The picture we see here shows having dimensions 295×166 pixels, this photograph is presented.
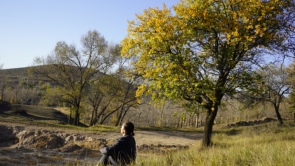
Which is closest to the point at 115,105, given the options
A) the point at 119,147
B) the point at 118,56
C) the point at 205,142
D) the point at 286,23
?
the point at 118,56

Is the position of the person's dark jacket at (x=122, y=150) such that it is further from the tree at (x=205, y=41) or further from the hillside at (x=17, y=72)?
the hillside at (x=17, y=72)

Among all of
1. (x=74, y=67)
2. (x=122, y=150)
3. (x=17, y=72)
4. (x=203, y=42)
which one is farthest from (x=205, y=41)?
(x=17, y=72)

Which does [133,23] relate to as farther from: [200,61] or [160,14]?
[200,61]

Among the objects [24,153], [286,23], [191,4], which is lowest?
[24,153]

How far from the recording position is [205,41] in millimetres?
13055

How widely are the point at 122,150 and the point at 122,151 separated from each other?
0.09 ft

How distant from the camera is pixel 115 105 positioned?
1527 inches

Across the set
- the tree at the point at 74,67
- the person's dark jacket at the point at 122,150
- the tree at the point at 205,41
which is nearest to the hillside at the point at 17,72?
the tree at the point at 74,67

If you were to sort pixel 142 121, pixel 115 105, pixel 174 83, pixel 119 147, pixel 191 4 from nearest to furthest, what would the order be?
pixel 119 147 → pixel 174 83 → pixel 191 4 → pixel 115 105 → pixel 142 121

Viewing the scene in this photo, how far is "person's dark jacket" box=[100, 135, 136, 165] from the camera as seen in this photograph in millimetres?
5594

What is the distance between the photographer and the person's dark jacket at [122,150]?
559 centimetres

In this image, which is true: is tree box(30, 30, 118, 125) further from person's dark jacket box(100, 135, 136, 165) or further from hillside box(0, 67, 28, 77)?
hillside box(0, 67, 28, 77)

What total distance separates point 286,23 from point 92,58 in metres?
24.1

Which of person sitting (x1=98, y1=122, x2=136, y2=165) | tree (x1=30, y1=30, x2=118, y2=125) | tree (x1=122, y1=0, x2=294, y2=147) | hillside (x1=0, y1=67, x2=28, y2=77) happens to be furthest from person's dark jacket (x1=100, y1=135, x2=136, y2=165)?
hillside (x1=0, y1=67, x2=28, y2=77)
